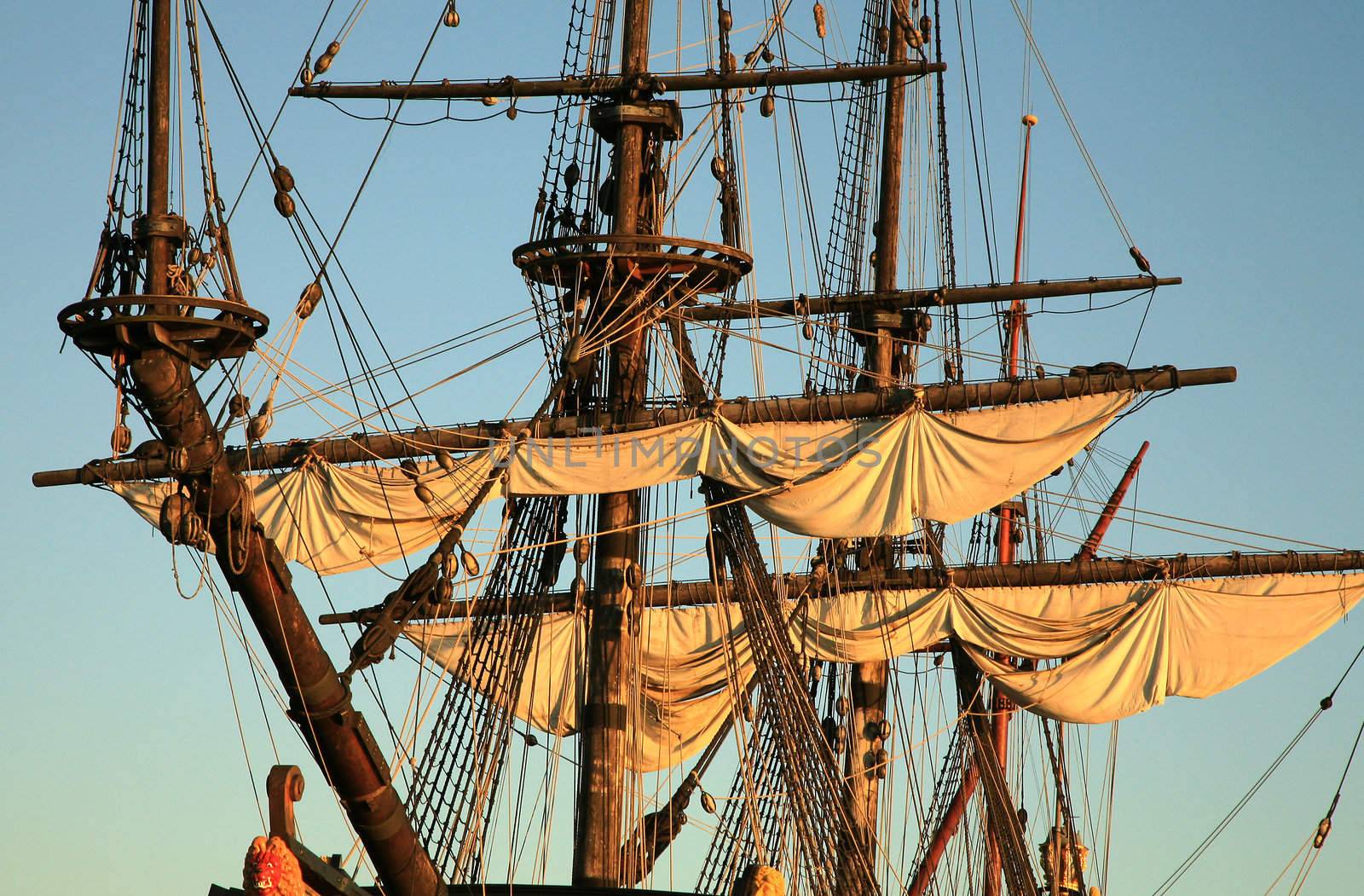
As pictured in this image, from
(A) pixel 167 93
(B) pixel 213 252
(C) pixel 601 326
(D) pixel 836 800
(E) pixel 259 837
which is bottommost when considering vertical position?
(E) pixel 259 837

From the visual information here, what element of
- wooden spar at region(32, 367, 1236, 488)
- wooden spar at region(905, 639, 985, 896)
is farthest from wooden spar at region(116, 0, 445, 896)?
wooden spar at region(905, 639, 985, 896)

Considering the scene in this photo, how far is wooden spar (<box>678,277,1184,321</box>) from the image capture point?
3378 centimetres

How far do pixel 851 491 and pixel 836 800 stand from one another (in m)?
3.83

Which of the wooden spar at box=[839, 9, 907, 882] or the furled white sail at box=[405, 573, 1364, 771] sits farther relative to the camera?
the wooden spar at box=[839, 9, 907, 882]

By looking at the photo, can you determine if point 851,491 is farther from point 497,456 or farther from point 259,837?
point 259,837

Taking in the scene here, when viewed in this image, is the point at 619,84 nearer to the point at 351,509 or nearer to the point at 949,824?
the point at 351,509

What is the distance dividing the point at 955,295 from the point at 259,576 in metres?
19.1

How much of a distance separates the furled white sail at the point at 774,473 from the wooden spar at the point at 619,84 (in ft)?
13.8

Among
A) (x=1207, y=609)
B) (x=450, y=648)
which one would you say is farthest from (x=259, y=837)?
(x=1207, y=609)

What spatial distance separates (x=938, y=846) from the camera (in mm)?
36062

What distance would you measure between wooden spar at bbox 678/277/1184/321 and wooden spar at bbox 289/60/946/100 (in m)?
3.99

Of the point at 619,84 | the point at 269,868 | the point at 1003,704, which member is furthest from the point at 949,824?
the point at 269,868

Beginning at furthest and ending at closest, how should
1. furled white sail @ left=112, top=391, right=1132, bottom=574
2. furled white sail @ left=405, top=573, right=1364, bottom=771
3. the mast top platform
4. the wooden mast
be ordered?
furled white sail @ left=405, top=573, right=1364, bottom=771 < furled white sail @ left=112, top=391, right=1132, bottom=574 < the wooden mast < the mast top platform

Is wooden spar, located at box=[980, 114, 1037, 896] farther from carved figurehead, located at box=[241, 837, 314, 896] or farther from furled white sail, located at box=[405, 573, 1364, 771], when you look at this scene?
carved figurehead, located at box=[241, 837, 314, 896]
